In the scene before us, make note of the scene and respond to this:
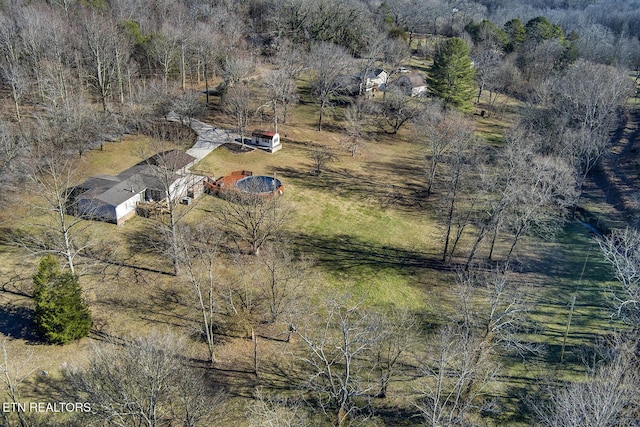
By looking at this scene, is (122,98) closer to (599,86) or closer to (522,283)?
(522,283)

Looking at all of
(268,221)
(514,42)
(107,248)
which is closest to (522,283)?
(268,221)

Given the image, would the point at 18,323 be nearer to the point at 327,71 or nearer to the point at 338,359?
the point at 338,359

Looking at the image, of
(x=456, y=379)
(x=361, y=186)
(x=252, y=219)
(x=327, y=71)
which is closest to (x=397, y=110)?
(x=327, y=71)

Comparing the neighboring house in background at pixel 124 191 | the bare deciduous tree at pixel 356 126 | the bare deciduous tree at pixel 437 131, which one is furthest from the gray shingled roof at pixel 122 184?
the bare deciduous tree at pixel 437 131

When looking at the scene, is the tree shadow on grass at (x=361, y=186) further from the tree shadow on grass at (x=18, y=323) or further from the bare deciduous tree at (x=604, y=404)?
the bare deciduous tree at (x=604, y=404)

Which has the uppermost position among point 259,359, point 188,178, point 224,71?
point 224,71

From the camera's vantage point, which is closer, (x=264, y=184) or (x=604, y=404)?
(x=604, y=404)

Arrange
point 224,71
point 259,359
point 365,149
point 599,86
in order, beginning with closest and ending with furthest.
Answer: point 259,359 < point 599,86 < point 365,149 < point 224,71
